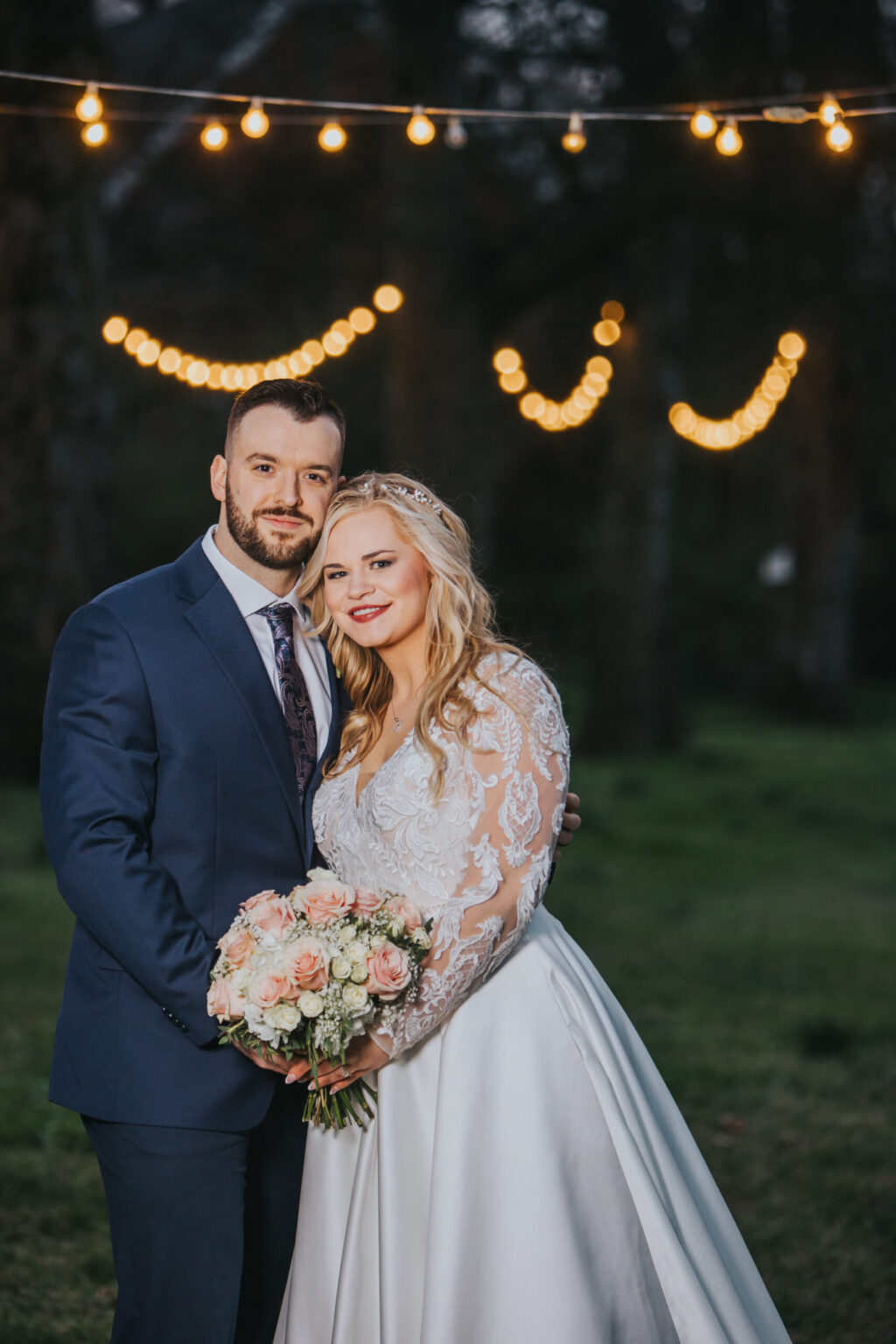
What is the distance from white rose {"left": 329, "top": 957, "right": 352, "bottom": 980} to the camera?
246 cm

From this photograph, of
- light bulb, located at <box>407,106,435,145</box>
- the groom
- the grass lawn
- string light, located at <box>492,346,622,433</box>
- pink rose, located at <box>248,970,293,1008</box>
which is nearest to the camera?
pink rose, located at <box>248,970,293,1008</box>

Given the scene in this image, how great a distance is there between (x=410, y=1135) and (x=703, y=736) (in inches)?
647

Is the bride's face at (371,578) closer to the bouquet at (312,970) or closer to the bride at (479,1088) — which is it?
the bride at (479,1088)

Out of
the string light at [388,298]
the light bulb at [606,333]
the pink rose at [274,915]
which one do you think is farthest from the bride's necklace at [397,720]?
the light bulb at [606,333]

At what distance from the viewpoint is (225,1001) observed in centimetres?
248

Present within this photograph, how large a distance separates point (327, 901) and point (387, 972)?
18 centimetres

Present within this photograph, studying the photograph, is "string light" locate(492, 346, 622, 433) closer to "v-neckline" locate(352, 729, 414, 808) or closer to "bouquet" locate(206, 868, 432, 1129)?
"v-neckline" locate(352, 729, 414, 808)

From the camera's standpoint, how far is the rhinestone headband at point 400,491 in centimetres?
307

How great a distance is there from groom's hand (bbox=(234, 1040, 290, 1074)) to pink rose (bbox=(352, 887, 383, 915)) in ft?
1.00

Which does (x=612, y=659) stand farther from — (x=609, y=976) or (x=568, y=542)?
(x=568, y=542)

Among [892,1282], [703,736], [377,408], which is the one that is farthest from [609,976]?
[377,408]

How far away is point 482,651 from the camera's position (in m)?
3.08

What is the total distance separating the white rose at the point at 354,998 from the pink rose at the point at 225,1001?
19cm

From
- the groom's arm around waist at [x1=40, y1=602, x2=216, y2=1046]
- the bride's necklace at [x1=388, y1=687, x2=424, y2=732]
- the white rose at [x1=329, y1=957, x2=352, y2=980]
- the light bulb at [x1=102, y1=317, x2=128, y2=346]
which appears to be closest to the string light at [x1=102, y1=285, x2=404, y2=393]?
the light bulb at [x1=102, y1=317, x2=128, y2=346]
